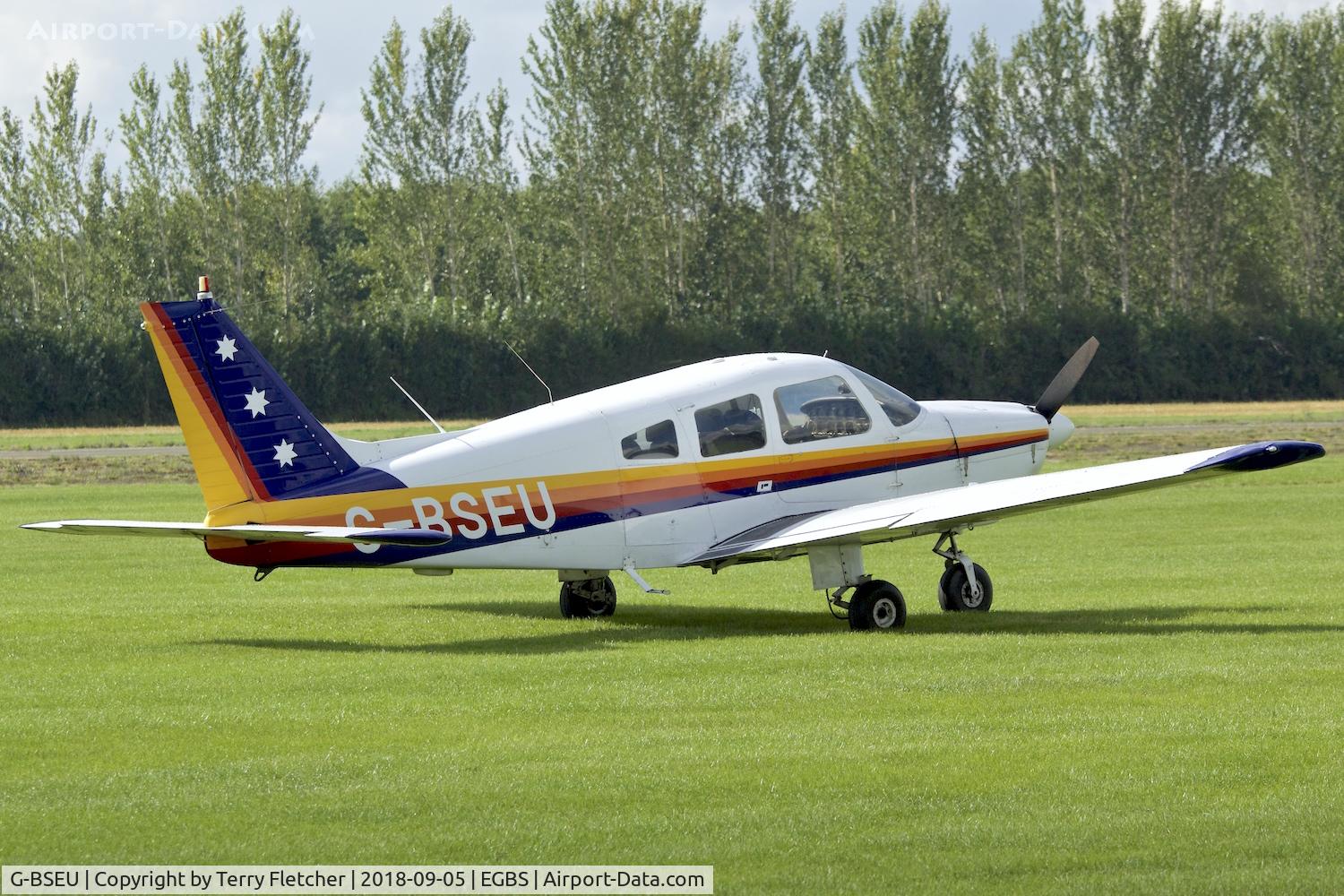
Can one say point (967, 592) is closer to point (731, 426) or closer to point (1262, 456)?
point (731, 426)

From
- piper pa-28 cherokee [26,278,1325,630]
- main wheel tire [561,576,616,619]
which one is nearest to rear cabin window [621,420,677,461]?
piper pa-28 cherokee [26,278,1325,630]

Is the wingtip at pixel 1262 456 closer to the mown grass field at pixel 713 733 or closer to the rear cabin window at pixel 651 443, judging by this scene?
the mown grass field at pixel 713 733

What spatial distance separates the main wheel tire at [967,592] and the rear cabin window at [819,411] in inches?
59.1

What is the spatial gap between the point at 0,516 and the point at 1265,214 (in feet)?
210

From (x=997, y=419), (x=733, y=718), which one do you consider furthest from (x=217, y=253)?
(x=733, y=718)

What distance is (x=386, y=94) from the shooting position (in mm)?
68062

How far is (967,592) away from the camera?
1525 cm

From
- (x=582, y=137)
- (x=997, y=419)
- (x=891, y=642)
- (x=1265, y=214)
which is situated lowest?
(x=891, y=642)

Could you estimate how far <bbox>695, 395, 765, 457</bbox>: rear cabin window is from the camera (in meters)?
14.6

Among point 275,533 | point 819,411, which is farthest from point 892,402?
point 275,533

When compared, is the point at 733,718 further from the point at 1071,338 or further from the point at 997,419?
the point at 1071,338

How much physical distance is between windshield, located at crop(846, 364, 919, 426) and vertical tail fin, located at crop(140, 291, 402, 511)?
4.45m

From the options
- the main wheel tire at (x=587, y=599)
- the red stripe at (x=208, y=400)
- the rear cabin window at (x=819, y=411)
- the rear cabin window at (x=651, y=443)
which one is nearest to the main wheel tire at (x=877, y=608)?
the rear cabin window at (x=819, y=411)

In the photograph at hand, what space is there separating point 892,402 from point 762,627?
2.44 meters
